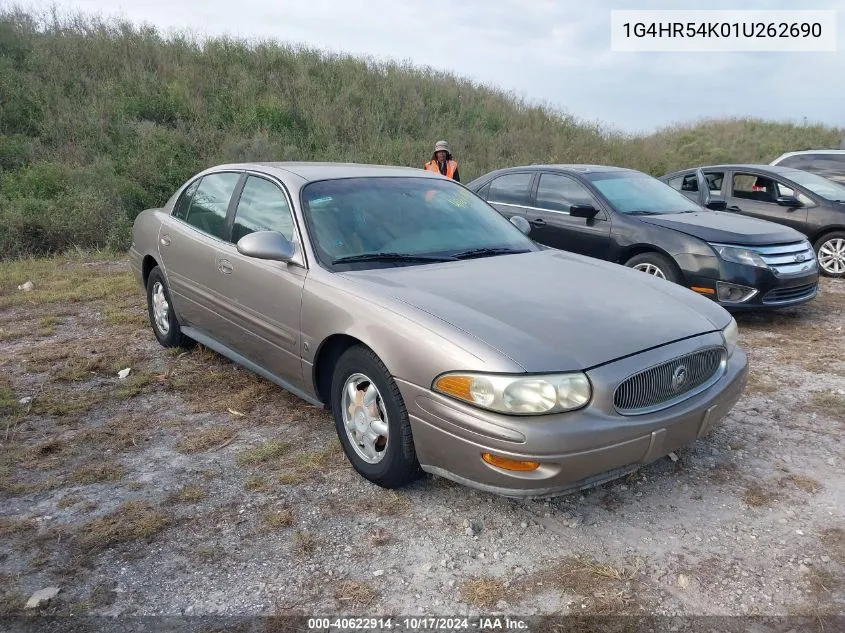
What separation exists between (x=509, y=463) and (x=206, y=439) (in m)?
2.01

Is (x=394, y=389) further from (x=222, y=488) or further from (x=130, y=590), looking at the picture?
(x=130, y=590)

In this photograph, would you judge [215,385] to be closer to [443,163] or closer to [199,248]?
[199,248]

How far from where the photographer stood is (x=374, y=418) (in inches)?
122

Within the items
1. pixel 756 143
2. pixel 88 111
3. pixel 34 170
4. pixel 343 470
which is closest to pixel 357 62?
pixel 88 111

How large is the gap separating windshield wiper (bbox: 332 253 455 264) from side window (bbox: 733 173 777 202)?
6.89 m

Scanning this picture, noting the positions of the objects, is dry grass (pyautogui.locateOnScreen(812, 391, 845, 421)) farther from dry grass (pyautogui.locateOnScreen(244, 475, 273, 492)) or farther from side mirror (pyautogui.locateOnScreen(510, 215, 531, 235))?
dry grass (pyautogui.locateOnScreen(244, 475, 273, 492))

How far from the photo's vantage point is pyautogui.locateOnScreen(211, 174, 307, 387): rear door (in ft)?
11.7

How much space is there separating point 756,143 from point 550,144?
11.0 metres

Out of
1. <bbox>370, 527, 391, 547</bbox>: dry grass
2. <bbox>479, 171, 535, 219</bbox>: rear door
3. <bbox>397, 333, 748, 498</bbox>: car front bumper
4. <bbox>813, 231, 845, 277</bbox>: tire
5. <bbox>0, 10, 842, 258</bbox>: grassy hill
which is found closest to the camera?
<bbox>397, 333, 748, 498</bbox>: car front bumper

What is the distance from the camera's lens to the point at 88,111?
14188mm

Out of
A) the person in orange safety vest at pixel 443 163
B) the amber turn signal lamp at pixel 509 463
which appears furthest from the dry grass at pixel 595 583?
the person in orange safety vest at pixel 443 163

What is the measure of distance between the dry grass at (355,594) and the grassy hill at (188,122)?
8.85 m

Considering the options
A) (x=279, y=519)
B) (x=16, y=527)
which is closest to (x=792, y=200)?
(x=279, y=519)

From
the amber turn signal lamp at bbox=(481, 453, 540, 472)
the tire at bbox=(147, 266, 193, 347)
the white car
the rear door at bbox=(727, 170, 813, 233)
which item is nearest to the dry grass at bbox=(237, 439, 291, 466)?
the amber turn signal lamp at bbox=(481, 453, 540, 472)
